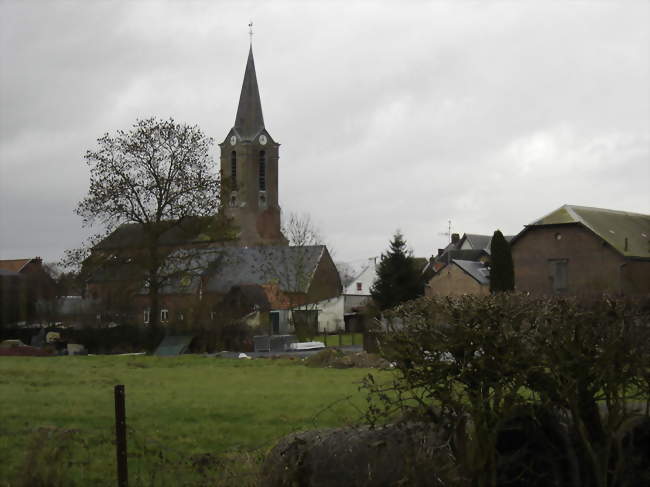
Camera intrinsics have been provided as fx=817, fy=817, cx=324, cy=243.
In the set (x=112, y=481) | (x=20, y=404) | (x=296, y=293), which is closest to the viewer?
(x=112, y=481)

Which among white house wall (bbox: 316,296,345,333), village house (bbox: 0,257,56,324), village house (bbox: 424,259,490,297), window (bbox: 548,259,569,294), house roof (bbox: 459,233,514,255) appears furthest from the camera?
house roof (bbox: 459,233,514,255)

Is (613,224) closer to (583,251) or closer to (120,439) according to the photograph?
(583,251)

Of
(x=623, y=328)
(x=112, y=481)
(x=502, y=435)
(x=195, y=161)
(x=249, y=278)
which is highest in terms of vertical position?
(x=195, y=161)

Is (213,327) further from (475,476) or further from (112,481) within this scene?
(475,476)

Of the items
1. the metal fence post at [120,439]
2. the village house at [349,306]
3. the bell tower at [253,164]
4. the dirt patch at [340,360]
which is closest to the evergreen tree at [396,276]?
the village house at [349,306]

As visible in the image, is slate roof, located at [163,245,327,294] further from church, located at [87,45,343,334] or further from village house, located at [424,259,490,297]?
village house, located at [424,259,490,297]

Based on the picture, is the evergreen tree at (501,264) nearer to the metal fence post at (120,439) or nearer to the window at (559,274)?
the window at (559,274)

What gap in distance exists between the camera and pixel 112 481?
8.70 meters

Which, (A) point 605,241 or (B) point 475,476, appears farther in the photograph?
(A) point 605,241

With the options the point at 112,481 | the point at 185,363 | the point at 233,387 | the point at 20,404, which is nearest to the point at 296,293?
the point at 185,363

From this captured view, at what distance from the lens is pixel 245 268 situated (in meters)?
74.4

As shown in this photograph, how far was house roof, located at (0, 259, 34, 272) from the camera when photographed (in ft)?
53.1

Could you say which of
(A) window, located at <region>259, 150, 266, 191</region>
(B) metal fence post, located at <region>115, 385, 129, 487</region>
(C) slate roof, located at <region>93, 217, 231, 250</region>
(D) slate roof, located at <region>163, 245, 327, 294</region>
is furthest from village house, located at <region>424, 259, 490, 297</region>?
(B) metal fence post, located at <region>115, 385, 129, 487</region>

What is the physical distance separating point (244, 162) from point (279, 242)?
43.2ft
